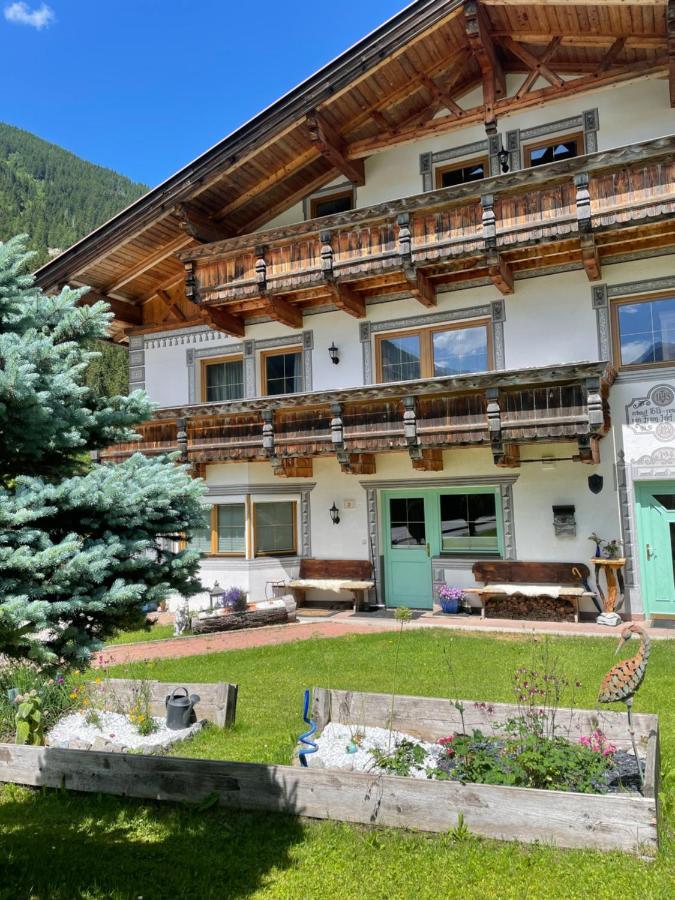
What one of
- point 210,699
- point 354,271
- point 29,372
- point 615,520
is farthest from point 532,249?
point 29,372

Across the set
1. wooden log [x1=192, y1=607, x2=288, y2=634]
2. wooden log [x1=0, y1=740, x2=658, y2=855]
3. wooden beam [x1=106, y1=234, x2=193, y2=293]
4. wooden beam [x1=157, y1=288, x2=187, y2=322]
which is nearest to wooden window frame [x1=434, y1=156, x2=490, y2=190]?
wooden beam [x1=106, y1=234, x2=193, y2=293]

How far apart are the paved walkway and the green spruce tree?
6.80 m

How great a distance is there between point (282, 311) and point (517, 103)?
6.02 metres

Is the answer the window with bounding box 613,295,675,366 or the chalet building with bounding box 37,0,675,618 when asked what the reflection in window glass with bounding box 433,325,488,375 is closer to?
the chalet building with bounding box 37,0,675,618

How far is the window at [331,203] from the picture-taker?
1409 cm

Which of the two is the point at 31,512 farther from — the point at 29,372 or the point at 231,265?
the point at 231,265

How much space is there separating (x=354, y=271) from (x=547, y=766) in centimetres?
964

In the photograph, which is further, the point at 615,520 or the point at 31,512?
the point at 615,520

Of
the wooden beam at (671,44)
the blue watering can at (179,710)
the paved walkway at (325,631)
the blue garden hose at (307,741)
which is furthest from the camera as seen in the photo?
the paved walkway at (325,631)

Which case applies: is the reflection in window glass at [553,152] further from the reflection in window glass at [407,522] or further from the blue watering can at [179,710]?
the blue watering can at [179,710]

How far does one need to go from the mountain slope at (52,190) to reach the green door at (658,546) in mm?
68250

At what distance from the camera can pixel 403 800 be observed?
420 cm

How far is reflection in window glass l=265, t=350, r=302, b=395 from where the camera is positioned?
14.3 m

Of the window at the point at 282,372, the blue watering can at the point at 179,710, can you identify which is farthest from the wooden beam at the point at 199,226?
the blue watering can at the point at 179,710
